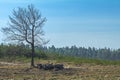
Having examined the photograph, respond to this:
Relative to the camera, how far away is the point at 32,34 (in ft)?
135

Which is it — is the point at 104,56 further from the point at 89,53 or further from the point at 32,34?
the point at 32,34

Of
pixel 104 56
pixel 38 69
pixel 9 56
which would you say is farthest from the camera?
pixel 104 56

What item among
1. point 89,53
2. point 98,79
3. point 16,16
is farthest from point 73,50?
point 98,79

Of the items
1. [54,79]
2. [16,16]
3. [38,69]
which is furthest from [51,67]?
[54,79]

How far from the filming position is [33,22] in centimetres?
4169

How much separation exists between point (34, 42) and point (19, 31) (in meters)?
2.04

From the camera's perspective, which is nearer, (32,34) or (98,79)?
(98,79)

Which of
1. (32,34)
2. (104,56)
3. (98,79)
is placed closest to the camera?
(98,79)

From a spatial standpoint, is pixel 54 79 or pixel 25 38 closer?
pixel 54 79

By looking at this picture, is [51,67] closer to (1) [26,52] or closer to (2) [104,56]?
(1) [26,52]

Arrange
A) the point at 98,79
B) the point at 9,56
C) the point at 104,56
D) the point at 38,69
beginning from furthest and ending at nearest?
the point at 104,56 → the point at 9,56 → the point at 38,69 → the point at 98,79

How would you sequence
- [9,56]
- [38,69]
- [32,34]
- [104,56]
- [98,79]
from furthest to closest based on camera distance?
[104,56] < [9,56] < [32,34] < [38,69] < [98,79]

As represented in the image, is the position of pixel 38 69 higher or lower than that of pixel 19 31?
lower

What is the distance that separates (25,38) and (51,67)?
5.42m
